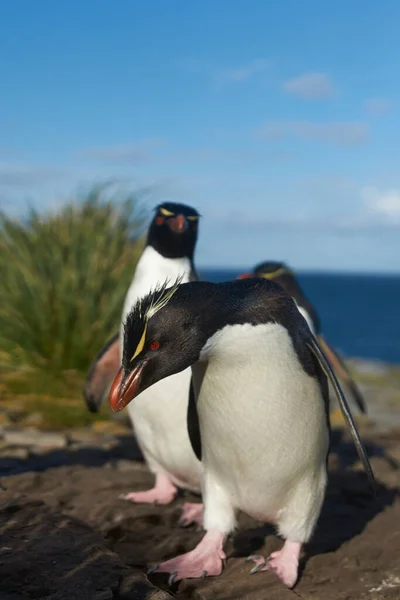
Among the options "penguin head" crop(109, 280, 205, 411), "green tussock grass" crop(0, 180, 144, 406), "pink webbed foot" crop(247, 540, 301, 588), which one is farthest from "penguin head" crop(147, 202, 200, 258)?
"green tussock grass" crop(0, 180, 144, 406)

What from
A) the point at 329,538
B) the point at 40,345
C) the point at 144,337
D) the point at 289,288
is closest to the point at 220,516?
the point at 329,538

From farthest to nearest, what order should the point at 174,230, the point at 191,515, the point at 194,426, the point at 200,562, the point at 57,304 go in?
1. the point at 57,304
2. the point at 174,230
3. the point at 191,515
4. the point at 194,426
5. the point at 200,562

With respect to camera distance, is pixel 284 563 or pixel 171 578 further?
pixel 284 563

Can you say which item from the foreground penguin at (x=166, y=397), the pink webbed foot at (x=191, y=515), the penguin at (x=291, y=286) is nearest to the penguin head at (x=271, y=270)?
the penguin at (x=291, y=286)

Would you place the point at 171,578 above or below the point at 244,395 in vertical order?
below

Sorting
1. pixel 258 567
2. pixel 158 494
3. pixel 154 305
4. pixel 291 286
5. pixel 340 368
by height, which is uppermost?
pixel 154 305

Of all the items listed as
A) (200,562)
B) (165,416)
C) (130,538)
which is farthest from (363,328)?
(200,562)

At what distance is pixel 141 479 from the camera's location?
14.4ft

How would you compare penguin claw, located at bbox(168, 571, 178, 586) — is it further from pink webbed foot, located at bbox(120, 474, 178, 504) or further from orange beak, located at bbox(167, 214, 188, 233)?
orange beak, located at bbox(167, 214, 188, 233)

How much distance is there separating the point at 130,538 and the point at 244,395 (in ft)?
3.50

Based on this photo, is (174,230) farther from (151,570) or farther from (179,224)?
(151,570)

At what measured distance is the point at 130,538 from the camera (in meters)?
3.47

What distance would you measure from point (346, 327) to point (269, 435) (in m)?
52.9

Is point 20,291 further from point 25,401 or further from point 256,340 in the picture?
point 256,340
